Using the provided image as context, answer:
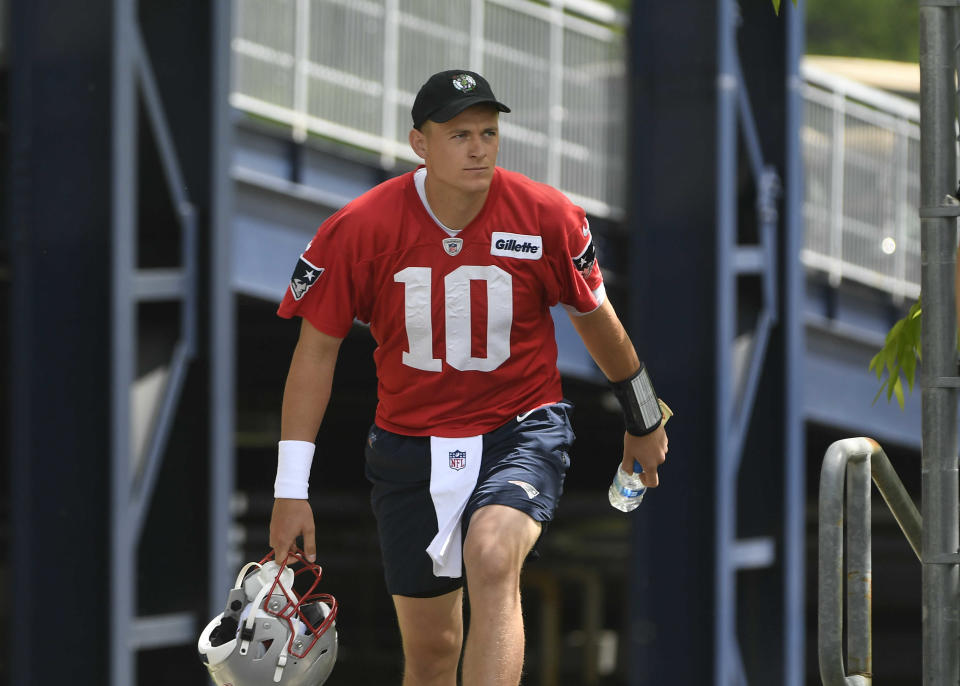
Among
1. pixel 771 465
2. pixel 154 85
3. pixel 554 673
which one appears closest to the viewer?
pixel 154 85

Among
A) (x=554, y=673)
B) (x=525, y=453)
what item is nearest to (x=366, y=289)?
(x=525, y=453)

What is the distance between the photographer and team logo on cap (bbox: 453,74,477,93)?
452 cm

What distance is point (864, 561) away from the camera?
4352 mm

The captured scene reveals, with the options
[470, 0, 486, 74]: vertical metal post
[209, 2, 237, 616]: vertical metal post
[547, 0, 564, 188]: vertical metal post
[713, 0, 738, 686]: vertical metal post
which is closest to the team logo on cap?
[209, 2, 237, 616]: vertical metal post

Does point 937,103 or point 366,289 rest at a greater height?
point 937,103

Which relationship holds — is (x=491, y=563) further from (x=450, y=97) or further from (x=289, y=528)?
(x=450, y=97)

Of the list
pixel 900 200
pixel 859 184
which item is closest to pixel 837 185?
pixel 859 184

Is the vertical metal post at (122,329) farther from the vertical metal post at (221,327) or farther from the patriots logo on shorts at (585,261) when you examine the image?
the patriots logo on shorts at (585,261)

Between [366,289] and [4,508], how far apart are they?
57.0 ft

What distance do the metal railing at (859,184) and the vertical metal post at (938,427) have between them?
793 cm

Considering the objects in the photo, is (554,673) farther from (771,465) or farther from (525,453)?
(525,453)

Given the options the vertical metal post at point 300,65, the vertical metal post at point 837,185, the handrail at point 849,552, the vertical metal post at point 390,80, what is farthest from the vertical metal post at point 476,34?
the handrail at point 849,552

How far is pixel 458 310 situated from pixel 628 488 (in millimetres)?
880

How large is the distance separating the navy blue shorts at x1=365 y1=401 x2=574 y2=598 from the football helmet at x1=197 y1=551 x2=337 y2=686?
281mm
